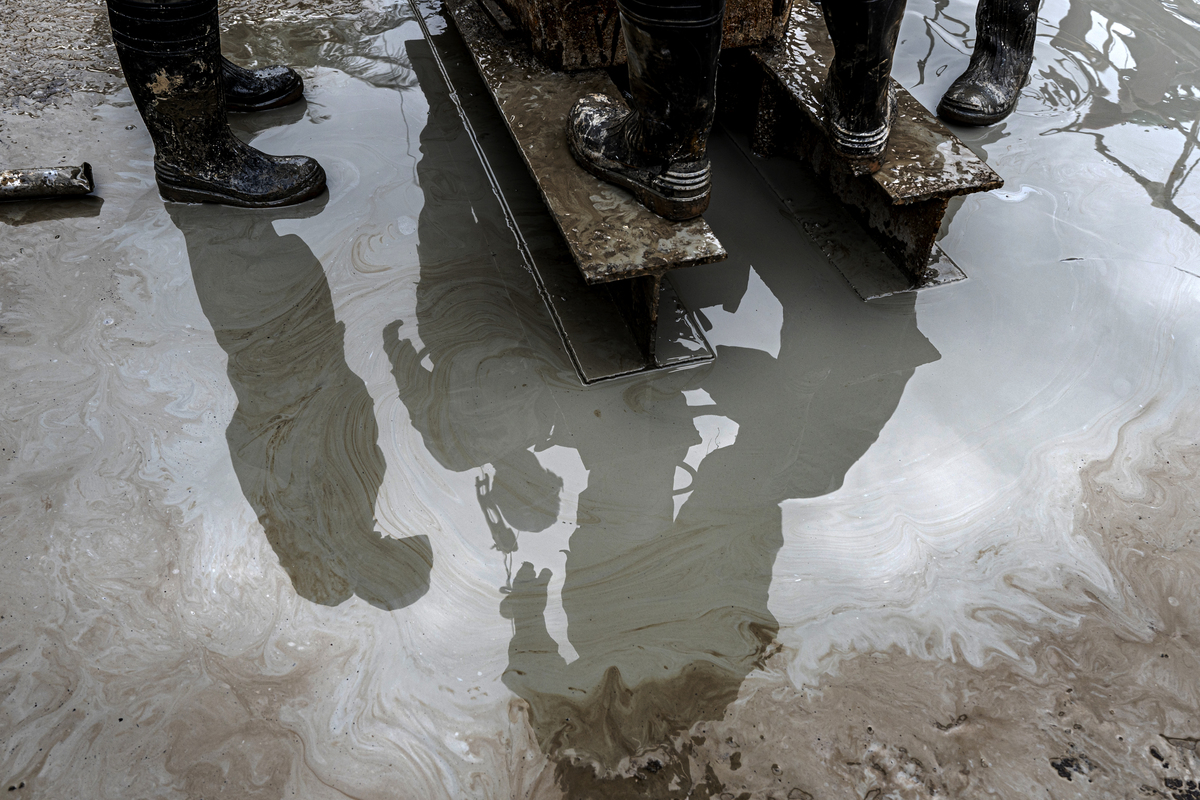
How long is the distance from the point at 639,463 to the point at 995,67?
2.02 meters

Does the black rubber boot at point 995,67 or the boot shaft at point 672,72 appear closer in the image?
the boot shaft at point 672,72

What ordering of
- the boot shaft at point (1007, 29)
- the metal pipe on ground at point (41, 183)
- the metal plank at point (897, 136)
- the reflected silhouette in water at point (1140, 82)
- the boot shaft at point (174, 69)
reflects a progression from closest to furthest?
the metal plank at point (897, 136) → the boot shaft at point (174, 69) → the metal pipe on ground at point (41, 183) → the reflected silhouette in water at point (1140, 82) → the boot shaft at point (1007, 29)

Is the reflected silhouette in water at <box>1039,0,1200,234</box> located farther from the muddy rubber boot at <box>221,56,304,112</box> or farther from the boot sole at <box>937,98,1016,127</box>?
the muddy rubber boot at <box>221,56,304,112</box>

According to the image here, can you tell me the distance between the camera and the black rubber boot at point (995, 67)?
2748 mm

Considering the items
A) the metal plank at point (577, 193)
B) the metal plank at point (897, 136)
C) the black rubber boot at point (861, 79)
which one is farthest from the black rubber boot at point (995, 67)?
the metal plank at point (577, 193)

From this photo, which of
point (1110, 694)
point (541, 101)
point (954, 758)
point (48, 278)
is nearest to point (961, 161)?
point (541, 101)

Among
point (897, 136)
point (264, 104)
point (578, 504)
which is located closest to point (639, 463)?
point (578, 504)

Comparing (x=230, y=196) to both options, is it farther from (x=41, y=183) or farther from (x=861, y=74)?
Answer: (x=861, y=74)

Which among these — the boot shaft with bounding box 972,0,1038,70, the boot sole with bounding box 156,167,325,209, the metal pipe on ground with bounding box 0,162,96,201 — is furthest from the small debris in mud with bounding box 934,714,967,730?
the metal pipe on ground with bounding box 0,162,96,201

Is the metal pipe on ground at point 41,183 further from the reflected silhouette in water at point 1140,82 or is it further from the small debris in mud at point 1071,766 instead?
the reflected silhouette in water at point 1140,82

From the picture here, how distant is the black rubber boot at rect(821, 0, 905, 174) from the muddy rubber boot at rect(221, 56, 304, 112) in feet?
6.09

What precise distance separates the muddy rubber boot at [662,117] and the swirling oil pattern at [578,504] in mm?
409

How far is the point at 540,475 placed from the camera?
185 cm

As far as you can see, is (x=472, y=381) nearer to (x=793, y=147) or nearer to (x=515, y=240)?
(x=515, y=240)
